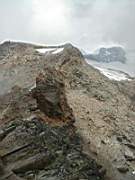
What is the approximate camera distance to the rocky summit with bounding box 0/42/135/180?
2833cm

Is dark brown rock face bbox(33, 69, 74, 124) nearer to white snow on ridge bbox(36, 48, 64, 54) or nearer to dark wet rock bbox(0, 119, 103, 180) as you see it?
dark wet rock bbox(0, 119, 103, 180)

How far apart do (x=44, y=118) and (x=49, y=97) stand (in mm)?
1555

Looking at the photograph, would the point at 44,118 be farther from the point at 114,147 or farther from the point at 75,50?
the point at 75,50

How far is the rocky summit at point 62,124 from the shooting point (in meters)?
28.3

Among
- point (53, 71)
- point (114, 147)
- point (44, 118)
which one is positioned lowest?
point (114, 147)

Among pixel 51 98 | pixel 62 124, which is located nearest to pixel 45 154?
pixel 62 124

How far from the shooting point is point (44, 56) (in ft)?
153

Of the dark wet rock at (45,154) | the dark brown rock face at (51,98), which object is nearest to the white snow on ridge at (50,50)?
the dark brown rock face at (51,98)

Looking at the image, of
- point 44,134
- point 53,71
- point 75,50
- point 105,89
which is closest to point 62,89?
point 53,71

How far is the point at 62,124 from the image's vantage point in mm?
31062

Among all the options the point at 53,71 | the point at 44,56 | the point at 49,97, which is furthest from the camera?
the point at 44,56

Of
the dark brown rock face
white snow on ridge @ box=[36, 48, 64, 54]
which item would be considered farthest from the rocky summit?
white snow on ridge @ box=[36, 48, 64, 54]

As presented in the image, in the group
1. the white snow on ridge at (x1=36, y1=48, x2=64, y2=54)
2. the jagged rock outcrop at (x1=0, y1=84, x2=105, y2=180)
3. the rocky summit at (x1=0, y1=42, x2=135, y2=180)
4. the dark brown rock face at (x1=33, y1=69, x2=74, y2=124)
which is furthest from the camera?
the white snow on ridge at (x1=36, y1=48, x2=64, y2=54)

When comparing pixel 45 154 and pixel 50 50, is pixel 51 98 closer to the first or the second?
pixel 45 154
